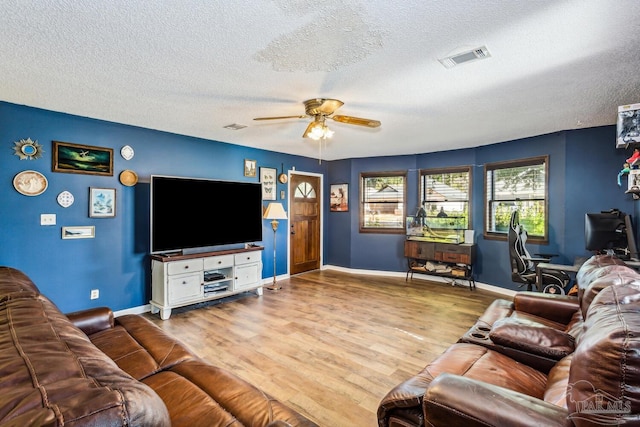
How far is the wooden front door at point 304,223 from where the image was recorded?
6207mm

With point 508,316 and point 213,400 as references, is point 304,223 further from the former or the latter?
point 213,400

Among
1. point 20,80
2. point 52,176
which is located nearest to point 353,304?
point 52,176

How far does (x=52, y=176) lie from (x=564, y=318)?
503cm

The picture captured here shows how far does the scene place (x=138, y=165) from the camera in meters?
4.05

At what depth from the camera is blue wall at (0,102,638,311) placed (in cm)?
326

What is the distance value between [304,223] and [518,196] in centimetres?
378

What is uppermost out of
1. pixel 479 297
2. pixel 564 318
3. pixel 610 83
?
pixel 610 83

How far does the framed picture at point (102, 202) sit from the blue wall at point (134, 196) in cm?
6

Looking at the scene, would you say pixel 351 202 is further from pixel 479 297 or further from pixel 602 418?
pixel 602 418

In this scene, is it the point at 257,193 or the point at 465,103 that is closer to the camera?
the point at 465,103

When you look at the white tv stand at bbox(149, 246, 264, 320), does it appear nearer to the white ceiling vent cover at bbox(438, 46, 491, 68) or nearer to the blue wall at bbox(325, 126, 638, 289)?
the blue wall at bbox(325, 126, 638, 289)

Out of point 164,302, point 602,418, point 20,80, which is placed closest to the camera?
point 602,418

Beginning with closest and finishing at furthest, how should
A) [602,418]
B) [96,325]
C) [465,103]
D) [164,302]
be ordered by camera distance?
[602,418] → [96,325] → [465,103] → [164,302]

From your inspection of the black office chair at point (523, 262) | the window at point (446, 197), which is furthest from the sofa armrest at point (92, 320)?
the window at point (446, 197)
